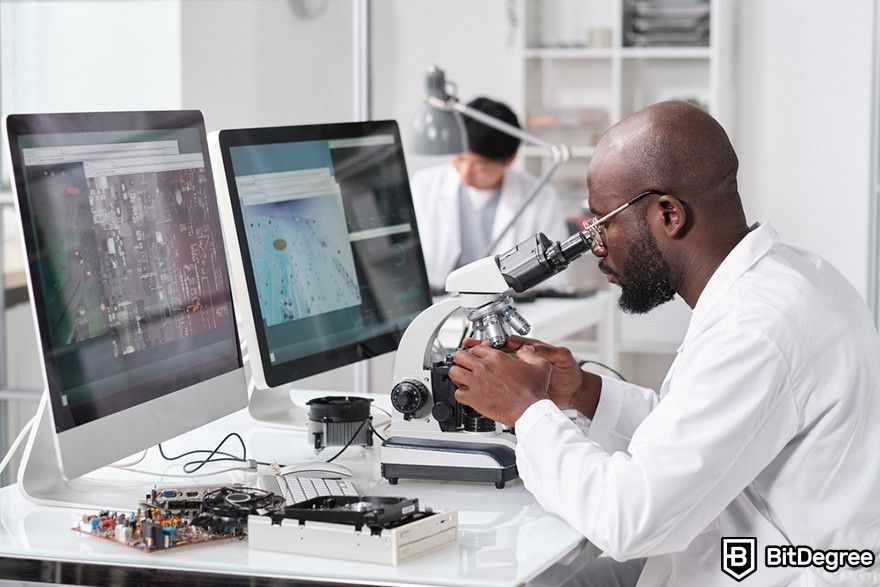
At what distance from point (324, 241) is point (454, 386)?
14.7 inches

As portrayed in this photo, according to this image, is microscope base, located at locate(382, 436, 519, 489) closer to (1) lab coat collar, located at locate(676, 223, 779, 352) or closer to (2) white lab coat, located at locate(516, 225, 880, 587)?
(2) white lab coat, located at locate(516, 225, 880, 587)

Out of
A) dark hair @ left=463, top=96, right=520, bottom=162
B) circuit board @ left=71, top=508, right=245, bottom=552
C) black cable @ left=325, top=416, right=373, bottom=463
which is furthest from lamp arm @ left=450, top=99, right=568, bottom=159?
circuit board @ left=71, top=508, right=245, bottom=552

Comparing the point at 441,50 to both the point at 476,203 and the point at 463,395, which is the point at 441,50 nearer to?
the point at 476,203

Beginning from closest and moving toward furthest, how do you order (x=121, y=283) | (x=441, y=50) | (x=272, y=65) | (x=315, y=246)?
(x=121, y=283) < (x=315, y=246) < (x=272, y=65) < (x=441, y=50)

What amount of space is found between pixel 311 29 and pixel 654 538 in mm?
2422

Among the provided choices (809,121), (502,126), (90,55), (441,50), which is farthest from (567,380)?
(441,50)

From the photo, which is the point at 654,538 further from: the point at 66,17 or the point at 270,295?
the point at 66,17

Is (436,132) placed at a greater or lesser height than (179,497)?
greater

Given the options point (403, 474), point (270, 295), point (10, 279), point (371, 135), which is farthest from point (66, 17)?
point (403, 474)

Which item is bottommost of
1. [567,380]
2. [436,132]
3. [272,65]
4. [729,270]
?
[567,380]

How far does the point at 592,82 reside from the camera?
5.10m

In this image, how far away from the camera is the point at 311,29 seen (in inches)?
133

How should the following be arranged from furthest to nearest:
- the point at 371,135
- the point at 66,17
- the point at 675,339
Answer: the point at 675,339 → the point at 66,17 → the point at 371,135

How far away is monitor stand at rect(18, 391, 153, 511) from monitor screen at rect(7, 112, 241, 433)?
0.35 ft
